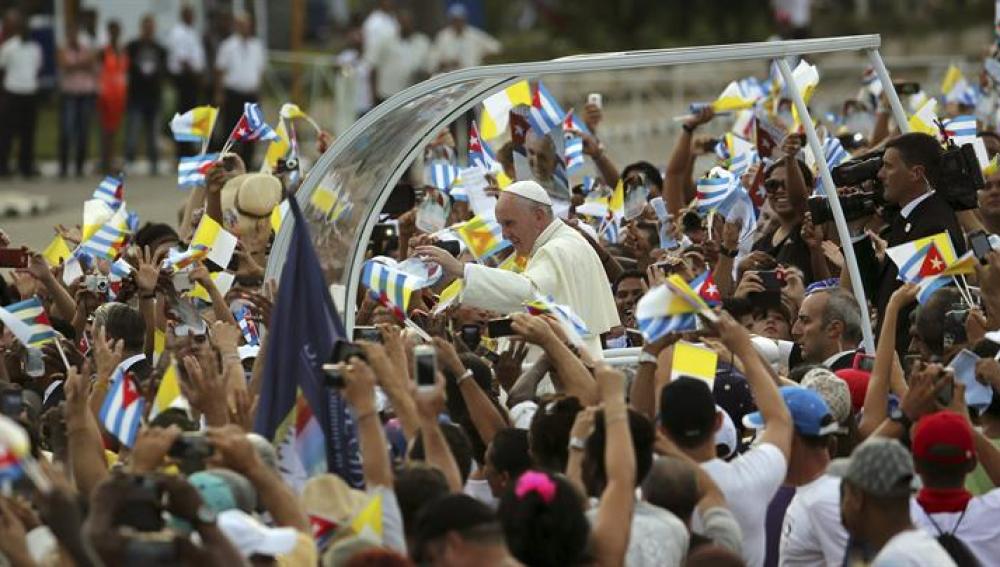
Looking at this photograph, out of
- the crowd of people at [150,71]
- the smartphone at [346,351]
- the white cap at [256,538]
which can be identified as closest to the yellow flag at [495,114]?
the smartphone at [346,351]

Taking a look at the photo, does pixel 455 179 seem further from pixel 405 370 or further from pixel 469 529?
pixel 469 529

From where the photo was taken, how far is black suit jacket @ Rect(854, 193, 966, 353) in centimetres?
1129

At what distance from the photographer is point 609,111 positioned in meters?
28.5

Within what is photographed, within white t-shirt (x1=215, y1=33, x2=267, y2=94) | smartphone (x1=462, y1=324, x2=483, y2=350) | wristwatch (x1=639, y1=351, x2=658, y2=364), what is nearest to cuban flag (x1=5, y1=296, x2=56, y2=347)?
smartphone (x1=462, y1=324, x2=483, y2=350)

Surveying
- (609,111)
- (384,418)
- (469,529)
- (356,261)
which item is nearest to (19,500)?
(469,529)

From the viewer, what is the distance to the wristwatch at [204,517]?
681cm

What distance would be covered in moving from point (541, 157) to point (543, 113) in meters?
0.26

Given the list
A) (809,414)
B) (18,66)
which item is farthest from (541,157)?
A: (18,66)

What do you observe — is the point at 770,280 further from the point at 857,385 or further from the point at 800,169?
the point at 800,169

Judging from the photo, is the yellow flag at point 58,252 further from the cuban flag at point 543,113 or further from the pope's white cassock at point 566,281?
the pope's white cassock at point 566,281

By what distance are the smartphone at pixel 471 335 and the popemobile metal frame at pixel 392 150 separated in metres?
0.53

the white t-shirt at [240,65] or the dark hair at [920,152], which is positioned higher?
the dark hair at [920,152]

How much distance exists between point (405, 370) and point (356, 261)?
2390 millimetres

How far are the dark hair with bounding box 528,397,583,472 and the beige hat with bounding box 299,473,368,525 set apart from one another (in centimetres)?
71
